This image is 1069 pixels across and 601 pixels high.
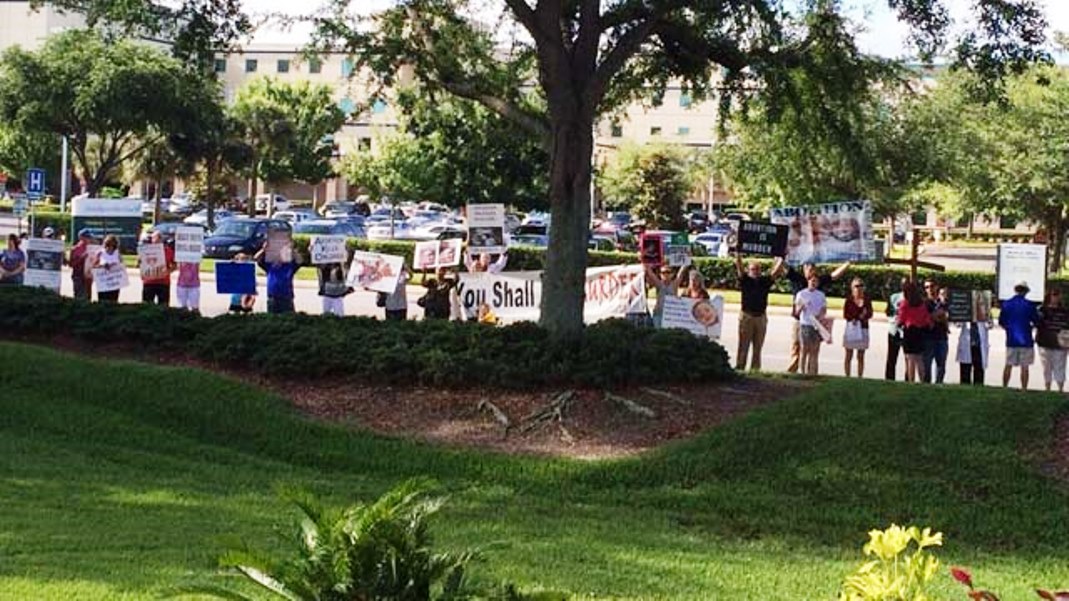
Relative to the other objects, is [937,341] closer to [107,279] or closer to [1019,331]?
[1019,331]

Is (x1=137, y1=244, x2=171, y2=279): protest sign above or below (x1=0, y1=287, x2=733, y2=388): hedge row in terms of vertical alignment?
above

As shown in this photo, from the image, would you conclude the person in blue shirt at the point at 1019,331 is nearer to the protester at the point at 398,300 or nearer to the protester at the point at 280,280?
the protester at the point at 398,300

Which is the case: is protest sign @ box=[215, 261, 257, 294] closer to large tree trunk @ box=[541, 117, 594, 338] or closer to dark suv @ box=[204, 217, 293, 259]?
large tree trunk @ box=[541, 117, 594, 338]

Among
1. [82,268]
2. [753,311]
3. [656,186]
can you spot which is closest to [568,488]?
[753,311]

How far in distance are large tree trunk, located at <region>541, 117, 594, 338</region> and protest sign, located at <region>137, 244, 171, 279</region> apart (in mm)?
7556

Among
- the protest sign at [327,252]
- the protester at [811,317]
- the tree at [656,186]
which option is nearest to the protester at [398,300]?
the protest sign at [327,252]

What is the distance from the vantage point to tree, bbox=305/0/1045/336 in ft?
43.9

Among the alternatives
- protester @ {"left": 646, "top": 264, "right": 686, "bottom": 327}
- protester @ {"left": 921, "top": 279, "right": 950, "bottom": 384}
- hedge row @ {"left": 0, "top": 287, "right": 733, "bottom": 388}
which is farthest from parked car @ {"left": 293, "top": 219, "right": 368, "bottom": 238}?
protester @ {"left": 921, "top": 279, "right": 950, "bottom": 384}

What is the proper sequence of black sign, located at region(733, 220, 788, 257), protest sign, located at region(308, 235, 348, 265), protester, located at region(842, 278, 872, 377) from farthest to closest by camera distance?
protest sign, located at region(308, 235, 348, 265), black sign, located at region(733, 220, 788, 257), protester, located at region(842, 278, 872, 377)

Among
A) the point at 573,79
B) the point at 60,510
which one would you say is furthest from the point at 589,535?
the point at 573,79

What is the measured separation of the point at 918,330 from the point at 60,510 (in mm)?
10706

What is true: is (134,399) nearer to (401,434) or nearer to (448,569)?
(401,434)

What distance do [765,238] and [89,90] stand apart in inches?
1244

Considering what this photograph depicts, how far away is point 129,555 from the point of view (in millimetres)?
7258
